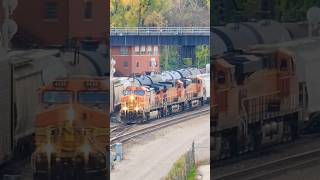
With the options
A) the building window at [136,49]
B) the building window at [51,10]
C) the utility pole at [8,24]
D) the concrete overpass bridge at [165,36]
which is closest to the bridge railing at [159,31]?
the concrete overpass bridge at [165,36]

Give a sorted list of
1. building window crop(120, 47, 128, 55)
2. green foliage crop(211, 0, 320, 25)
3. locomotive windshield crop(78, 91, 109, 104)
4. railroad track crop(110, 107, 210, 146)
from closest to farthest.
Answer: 1. locomotive windshield crop(78, 91, 109, 104)
2. green foliage crop(211, 0, 320, 25)
3. building window crop(120, 47, 128, 55)
4. railroad track crop(110, 107, 210, 146)

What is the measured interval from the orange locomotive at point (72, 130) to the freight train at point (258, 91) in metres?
0.76

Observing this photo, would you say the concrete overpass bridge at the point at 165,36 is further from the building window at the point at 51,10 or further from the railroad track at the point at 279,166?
the railroad track at the point at 279,166

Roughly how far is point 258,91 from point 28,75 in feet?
5.13

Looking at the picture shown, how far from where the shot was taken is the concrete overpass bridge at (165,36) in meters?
2.79

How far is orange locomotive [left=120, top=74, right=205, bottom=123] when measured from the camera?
2.79 metres

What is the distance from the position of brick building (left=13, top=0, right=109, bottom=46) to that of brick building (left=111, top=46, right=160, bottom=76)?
0.93ft

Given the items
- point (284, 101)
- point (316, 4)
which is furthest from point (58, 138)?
point (316, 4)

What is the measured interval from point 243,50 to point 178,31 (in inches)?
20.5

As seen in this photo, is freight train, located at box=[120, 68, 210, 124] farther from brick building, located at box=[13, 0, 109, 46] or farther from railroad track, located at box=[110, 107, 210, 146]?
brick building, located at box=[13, 0, 109, 46]

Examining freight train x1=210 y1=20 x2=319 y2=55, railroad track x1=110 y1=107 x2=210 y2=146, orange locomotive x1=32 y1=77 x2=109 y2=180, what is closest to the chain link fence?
railroad track x1=110 y1=107 x2=210 y2=146

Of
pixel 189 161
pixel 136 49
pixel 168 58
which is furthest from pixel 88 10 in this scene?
pixel 189 161

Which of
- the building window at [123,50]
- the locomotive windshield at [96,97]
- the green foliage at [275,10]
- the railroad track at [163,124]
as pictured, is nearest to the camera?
the locomotive windshield at [96,97]

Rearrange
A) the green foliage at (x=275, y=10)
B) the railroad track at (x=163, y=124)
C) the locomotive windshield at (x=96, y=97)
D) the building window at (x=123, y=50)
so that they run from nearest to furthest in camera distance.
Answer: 1. the locomotive windshield at (x=96, y=97)
2. the green foliage at (x=275, y=10)
3. the building window at (x=123, y=50)
4. the railroad track at (x=163, y=124)
